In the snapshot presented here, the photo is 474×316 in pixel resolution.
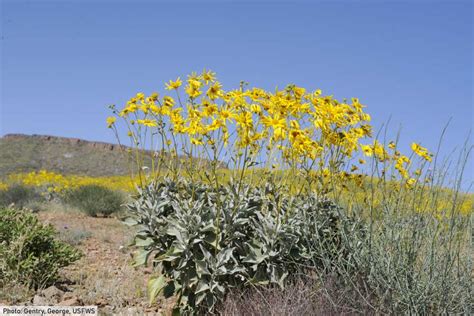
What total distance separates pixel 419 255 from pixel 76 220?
7.01m

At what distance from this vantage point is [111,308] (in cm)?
491

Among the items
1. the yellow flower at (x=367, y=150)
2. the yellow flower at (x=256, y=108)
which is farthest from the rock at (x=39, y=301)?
the yellow flower at (x=367, y=150)

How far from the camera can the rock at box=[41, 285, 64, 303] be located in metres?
5.05

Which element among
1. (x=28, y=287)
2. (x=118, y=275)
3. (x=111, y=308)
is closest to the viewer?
(x=111, y=308)

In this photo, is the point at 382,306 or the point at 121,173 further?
the point at 121,173

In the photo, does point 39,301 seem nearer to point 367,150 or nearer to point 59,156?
point 367,150

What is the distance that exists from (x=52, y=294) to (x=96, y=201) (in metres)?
5.75

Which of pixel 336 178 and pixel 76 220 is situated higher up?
pixel 336 178

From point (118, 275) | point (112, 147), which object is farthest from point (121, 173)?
point (118, 275)

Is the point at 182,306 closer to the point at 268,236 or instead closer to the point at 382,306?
the point at 268,236

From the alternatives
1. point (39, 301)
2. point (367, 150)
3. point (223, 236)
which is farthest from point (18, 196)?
point (367, 150)

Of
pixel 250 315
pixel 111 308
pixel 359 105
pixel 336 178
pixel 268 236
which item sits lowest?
pixel 111 308

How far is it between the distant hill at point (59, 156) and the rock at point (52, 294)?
33617 mm

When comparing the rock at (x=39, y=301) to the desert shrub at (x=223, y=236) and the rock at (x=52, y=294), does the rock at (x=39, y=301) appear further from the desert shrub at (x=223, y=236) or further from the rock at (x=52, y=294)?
the desert shrub at (x=223, y=236)
